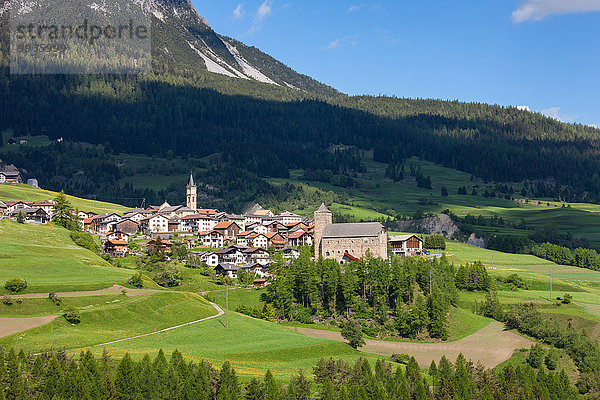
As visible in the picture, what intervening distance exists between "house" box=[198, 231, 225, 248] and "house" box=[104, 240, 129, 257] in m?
23.0

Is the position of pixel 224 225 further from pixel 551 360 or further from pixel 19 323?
pixel 551 360

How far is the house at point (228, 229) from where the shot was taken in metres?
175

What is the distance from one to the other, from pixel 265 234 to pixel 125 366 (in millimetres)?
101018

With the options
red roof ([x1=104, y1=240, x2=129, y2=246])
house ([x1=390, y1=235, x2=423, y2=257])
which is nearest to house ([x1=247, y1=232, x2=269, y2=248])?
red roof ([x1=104, y1=240, x2=129, y2=246])

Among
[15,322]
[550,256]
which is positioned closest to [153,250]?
[15,322]

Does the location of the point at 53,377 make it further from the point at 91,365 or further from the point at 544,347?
the point at 544,347

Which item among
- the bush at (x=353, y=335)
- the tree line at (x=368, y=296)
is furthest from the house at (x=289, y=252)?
the bush at (x=353, y=335)

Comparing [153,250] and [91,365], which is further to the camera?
[153,250]

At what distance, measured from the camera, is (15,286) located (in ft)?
322

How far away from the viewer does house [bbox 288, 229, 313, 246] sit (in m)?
165

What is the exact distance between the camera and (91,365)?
71.8 meters

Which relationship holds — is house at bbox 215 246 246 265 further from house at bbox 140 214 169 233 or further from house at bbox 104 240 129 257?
house at bbox 140 214 169 233

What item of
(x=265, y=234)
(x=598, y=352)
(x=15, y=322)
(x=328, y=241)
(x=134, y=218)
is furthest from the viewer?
(x=134, y=218)

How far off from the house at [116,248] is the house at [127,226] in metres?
24.1
